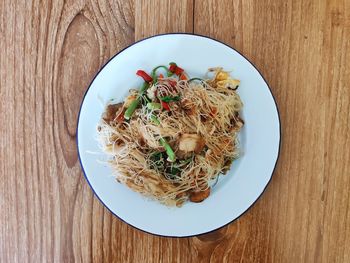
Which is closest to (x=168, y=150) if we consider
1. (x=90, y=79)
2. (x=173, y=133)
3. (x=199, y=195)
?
(x=173, y=133)

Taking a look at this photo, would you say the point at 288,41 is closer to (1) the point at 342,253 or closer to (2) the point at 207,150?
(2) the point at 207,150

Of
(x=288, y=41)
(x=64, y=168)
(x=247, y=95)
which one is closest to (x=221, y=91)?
(x=247, y=95)

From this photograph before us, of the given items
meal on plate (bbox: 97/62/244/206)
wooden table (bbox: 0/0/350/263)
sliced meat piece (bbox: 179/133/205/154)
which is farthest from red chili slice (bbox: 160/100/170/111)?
wooden table (bbox: 0/0/350/263)

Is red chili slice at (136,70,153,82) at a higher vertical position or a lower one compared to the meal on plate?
higher

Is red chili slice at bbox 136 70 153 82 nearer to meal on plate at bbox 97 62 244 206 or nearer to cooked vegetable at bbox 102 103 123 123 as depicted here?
meal on plate at bbox 97 62 244 206

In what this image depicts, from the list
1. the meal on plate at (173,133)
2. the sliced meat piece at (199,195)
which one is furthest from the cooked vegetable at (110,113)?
the sliced meat piece at (199,195)

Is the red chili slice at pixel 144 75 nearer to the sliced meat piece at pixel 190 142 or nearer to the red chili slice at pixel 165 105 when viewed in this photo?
the red chili slice at pixel 165 105
